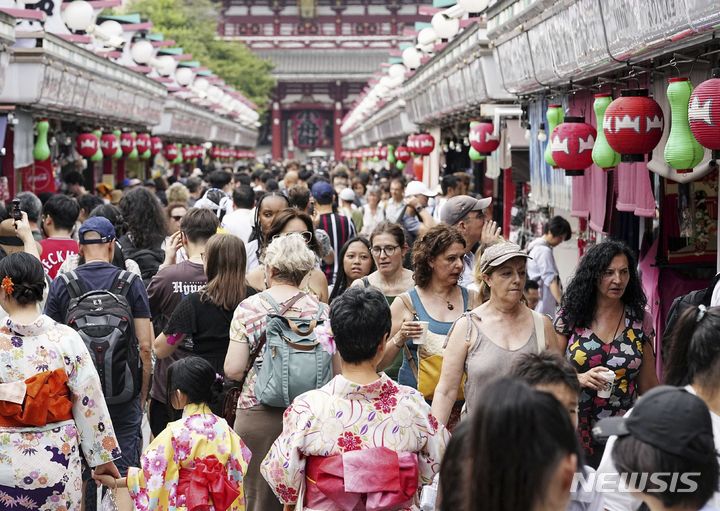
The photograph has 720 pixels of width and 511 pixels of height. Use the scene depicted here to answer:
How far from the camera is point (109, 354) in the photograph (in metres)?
6.16

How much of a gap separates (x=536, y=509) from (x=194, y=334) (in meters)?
4.00

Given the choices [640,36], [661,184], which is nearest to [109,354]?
[640,36]

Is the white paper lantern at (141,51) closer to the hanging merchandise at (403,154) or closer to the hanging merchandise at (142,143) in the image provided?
the hanging merchandise at (142,143)

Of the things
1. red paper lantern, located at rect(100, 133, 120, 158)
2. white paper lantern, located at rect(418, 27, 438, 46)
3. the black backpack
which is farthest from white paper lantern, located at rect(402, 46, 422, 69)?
the black backpack

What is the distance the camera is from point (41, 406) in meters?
5.31

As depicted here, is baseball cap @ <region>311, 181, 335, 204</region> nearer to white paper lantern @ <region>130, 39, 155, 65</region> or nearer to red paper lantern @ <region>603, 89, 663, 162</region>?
red paper lantern @ <region>603, 89, 663, 162</region>

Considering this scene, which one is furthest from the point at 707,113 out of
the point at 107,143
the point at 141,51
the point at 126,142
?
the point at 141,51

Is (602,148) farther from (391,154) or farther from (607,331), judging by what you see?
(391,154)

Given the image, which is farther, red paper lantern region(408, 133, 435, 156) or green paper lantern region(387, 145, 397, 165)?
green paper lantern region(387, 145, 397, 165)

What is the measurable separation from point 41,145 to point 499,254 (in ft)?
40.0

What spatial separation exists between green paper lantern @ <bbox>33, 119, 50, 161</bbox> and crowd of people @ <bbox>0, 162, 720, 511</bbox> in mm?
8105

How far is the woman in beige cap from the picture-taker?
5145 mm

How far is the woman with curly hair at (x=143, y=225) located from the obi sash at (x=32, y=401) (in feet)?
12.0

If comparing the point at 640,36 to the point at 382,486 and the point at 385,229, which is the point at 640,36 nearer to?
the point at 385,229
